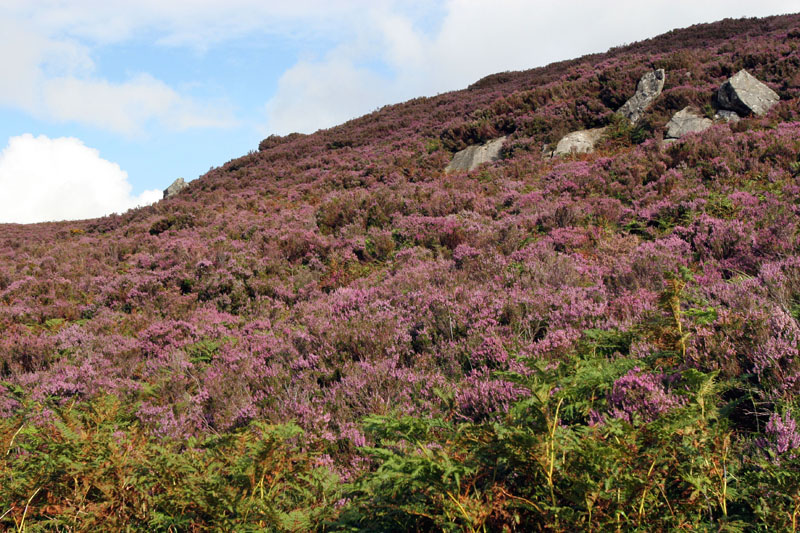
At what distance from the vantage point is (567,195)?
30.5 ft

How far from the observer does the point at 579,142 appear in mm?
13531

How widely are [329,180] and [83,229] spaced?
495 inches

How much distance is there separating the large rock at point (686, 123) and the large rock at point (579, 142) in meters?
2.07

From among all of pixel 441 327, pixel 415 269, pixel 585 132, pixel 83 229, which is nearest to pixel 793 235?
pixel 441 327

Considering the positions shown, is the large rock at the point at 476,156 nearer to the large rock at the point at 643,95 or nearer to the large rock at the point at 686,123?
the large rock at the point at 643,95

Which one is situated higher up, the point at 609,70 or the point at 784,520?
the point at 609,70

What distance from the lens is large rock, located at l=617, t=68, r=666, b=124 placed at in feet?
45.8

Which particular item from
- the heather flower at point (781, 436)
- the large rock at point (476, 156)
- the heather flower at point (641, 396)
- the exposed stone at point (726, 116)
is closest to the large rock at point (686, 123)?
the exposed stone at point (726, 116)

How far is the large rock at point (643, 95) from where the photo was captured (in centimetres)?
1397

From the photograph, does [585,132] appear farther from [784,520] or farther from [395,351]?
[784,520]

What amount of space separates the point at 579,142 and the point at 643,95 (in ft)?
10.9

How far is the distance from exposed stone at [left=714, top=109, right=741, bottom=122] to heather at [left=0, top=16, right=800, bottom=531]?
300 mm

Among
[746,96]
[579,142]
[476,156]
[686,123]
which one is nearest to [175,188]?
[476,156]

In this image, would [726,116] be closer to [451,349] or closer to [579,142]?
[579,142]
